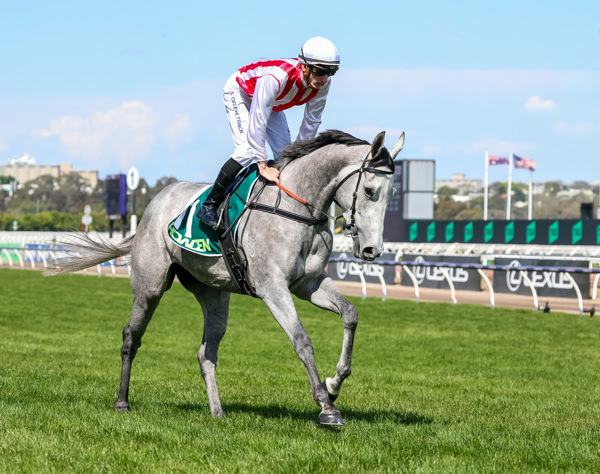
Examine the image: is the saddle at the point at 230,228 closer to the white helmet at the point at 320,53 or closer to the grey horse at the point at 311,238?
the grey horse at the point at 311,238

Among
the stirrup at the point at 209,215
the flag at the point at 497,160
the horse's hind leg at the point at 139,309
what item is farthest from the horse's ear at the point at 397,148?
the flag at the point at 497,160

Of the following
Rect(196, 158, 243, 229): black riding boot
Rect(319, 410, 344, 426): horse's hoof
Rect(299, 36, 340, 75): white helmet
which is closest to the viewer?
Rect(319, 410, 344, 426): horse's hoof

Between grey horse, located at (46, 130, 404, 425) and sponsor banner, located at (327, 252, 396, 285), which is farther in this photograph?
sponsor banner, located at (327, 252, 396, 285)

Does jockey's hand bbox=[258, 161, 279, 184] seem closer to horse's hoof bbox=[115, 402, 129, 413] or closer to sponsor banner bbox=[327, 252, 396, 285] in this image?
horse's hoof bbox=[115, 402, 129, 413]

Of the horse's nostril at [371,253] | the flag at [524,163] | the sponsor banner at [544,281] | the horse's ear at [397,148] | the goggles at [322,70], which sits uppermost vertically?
the flag at [524,163]

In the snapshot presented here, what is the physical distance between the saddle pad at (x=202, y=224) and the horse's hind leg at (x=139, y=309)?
42cm

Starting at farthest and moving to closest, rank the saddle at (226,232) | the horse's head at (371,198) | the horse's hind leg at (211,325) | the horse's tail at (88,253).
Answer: the horse's tail at (88,253)
the horse's hind leg at (211,325)
the saddle at (226,232)
the horse's head at (371,198)

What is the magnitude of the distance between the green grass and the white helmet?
225 cm

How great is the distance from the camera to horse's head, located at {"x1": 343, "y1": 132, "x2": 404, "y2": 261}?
202 inches

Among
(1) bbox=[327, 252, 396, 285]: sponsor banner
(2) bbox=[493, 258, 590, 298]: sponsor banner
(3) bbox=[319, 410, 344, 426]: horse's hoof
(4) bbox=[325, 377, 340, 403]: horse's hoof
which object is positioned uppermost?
(4) bbox=[325, 377, 340, 403]: horse's hoof

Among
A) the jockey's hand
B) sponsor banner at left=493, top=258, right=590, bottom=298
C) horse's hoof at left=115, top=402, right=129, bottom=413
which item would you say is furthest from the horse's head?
sponsor banner at left=493, top=258, right=590, bottom=298

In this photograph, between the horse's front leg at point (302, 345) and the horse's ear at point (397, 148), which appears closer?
the horse's front leg at point (302, 345)

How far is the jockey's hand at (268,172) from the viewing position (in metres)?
5.61

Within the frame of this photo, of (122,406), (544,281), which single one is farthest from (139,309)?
(544,281)
